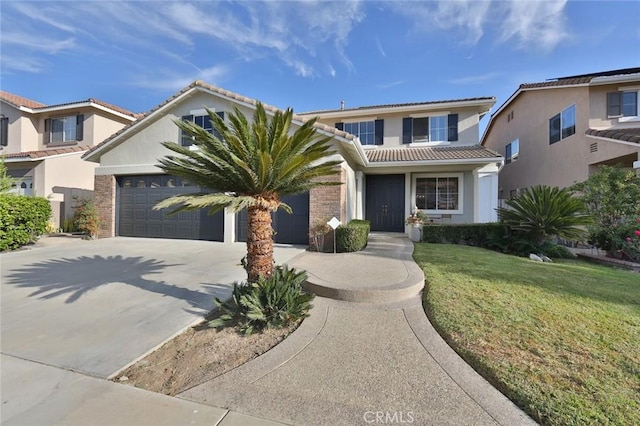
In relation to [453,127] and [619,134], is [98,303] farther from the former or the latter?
[619,134]

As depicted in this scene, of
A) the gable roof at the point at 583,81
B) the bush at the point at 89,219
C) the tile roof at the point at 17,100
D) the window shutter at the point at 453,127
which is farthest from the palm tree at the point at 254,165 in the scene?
the tile roof at the point at 17,100

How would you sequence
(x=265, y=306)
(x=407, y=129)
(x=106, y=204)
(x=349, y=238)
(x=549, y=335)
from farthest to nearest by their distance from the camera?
(x=407, y=129)
(x=106, y=204)
(x=349, y=238)
(x=265, y=306)
(x=549, y=335)

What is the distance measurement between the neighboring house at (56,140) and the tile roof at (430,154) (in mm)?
16353

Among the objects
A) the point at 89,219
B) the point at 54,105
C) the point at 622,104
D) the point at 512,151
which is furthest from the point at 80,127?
the point at 622,104

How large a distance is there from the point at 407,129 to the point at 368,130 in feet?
6.56

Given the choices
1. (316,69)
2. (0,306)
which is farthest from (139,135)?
(0,306)

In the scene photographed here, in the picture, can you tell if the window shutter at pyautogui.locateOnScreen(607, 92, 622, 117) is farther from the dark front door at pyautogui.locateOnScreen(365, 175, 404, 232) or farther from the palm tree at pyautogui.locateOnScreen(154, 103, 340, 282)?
the palm tree at pyautogui.locateOnScreen(154, 103, 340, 282)

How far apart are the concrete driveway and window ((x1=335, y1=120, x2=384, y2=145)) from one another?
8335mm

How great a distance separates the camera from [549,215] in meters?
9.24

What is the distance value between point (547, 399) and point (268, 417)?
7.85 feet

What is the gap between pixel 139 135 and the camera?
40.6 ft

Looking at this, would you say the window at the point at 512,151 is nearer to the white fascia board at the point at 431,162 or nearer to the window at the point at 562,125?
the window at the point at 562,125

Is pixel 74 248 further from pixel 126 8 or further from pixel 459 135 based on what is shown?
pixel 459 135

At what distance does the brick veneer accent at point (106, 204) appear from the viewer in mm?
12586
